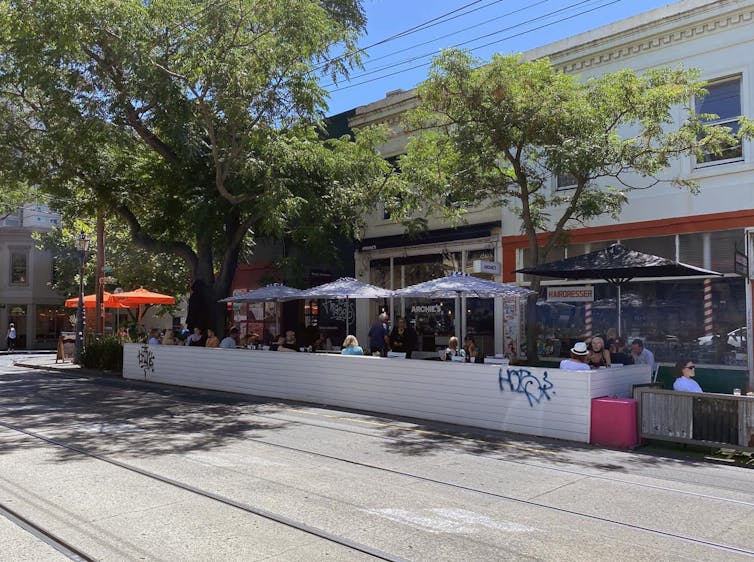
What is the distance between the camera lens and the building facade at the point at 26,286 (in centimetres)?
4269

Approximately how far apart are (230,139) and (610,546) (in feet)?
41.5

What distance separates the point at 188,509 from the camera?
5855 mm

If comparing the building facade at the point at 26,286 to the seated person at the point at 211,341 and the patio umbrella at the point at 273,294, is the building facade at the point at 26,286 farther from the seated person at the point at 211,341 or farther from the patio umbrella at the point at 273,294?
the patio umbrella at the point at 273,294

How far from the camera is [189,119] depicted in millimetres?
14938

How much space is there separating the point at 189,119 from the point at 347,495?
11.0 metres

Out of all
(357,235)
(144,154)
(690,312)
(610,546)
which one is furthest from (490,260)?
(610,546)

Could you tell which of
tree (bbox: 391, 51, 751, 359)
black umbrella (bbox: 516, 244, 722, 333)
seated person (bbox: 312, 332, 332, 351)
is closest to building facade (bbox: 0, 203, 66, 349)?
seated person (bbox: 312, 332, 332, 351)

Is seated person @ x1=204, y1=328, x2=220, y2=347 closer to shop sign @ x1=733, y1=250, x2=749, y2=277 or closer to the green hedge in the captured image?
the green hedge

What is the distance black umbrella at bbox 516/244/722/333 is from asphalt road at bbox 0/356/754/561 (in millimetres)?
3367

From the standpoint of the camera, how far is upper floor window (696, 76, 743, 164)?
13.9 metres


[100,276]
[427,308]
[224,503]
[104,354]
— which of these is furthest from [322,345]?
[224,503]

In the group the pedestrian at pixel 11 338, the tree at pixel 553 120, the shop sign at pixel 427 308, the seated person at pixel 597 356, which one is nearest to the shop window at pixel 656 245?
the tree at pixel 553 120

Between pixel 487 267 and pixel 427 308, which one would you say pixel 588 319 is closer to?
pixel 487 267

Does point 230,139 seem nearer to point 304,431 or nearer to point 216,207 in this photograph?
point 216,207
